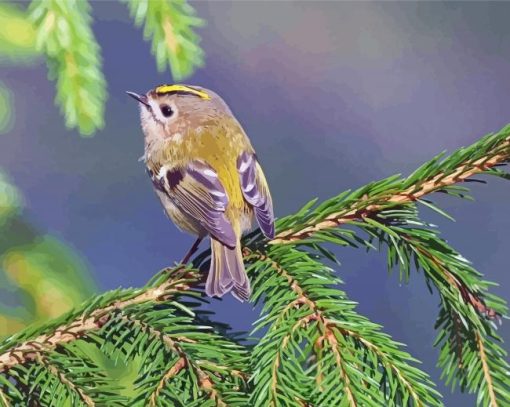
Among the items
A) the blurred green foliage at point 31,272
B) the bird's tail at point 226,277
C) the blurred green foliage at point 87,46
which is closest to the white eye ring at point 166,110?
the blurred green foliage at point 87,46

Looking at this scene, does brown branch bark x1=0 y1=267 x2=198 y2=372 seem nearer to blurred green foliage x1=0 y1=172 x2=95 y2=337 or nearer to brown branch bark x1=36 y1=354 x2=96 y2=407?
brown branch bark x1=36 y1=354 x2=96 y2=407

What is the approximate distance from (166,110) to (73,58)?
151 millimetres

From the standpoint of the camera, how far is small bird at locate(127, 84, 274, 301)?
0.56 meters

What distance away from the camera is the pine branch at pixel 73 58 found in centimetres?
53

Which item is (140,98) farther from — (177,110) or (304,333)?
(304,333)

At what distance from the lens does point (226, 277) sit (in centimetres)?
43

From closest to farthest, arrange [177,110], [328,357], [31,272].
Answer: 1. [328,357]
2. [177,110]
3. [31,272]

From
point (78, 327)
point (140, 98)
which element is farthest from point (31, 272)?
point (78, 327)

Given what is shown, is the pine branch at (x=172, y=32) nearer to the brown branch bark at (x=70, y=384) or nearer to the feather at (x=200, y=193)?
the feather at (x=200, y=193)

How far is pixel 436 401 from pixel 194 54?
1.00ft

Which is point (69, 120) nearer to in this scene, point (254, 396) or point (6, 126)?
point (254, 396)

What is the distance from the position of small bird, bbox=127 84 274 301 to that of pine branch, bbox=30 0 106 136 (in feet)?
0.26

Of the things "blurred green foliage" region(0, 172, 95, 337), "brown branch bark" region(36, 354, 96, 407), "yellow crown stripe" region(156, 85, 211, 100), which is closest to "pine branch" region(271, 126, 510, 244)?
→ "brown branch bark" region(36, 354, 96, 407)

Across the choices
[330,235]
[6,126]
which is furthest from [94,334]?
[6,126]
